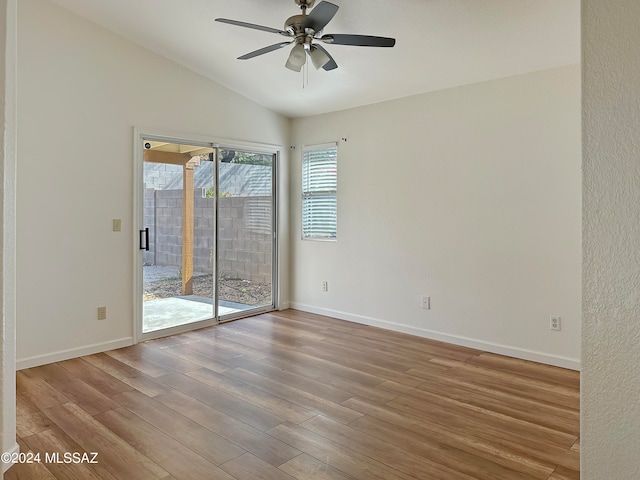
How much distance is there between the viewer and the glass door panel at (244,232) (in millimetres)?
5125

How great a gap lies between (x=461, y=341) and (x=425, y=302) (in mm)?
525

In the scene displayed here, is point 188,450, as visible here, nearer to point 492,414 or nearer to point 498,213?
point 492,414

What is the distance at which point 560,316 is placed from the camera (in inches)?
145

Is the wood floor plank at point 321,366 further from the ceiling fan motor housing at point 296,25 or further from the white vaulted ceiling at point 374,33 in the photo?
the white vaulted ceiling at point 374,33

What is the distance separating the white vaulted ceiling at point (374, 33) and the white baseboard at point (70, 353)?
294cm

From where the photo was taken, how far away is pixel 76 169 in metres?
3.88

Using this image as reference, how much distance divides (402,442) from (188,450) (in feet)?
3.90

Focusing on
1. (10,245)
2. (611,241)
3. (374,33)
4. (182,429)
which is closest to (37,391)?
(182,429)

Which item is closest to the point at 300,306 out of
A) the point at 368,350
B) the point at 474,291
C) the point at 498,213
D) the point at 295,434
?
the point at 368,350

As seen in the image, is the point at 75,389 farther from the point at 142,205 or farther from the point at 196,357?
the point at 142,205

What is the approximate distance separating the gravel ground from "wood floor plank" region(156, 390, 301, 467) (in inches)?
66.5

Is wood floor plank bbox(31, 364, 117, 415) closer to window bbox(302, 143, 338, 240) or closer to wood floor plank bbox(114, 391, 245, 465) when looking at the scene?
wood floor plank bbox(114, 391, 245, 465)

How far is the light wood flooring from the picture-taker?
2201mm

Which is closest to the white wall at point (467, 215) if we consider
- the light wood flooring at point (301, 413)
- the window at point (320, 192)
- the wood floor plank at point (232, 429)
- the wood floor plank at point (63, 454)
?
the window at point (320, 192)
